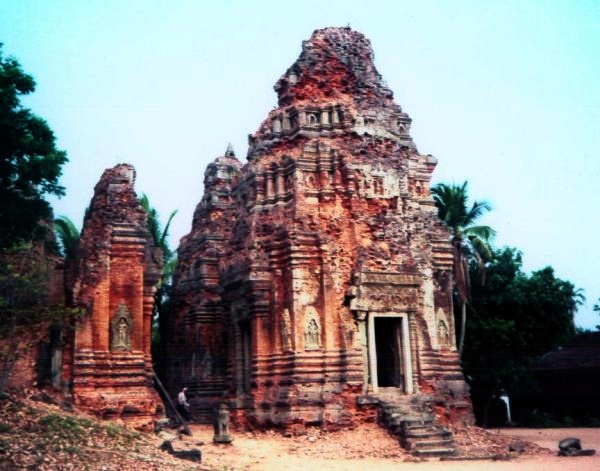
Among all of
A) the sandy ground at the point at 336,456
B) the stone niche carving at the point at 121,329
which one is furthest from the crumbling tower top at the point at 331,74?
the sandy ground at the point at 336,456

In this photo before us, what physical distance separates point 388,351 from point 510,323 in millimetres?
12107

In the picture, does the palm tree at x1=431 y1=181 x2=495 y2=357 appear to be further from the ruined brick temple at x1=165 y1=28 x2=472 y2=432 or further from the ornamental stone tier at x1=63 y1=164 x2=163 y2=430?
the ornamental stone tier at x1=63 y1=164 x2=163 y2=430

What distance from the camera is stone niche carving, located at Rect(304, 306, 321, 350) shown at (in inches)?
746

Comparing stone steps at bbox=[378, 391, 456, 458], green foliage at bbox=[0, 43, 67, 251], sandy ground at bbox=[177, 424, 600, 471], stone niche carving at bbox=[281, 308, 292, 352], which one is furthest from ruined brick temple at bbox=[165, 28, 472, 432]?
green foliage at bbox=[0, 43, 67, 251]

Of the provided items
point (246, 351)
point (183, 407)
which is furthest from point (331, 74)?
point (183, 407)

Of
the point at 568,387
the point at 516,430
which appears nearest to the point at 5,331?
the point at 516,430

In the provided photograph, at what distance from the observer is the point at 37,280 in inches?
605

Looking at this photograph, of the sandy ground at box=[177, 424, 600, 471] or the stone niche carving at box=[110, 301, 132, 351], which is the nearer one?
the sandy ground at box=[177, 424, 600, 471]

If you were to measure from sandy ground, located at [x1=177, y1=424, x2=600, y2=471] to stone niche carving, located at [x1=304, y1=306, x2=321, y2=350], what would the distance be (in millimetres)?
2045

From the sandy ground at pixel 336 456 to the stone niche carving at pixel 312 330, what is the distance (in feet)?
6.71

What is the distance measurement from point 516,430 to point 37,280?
19192 mm

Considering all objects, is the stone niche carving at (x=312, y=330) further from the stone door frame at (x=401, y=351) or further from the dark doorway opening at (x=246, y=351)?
the dark doorway opening at (x=246, y=351)

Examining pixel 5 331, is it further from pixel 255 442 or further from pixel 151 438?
pixel 255 442

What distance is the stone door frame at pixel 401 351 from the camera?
18.9 m
